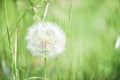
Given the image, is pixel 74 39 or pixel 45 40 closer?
pixel 45 40

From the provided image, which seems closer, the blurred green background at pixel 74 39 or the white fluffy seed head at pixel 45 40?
the white fluffy seed head at pixel 45 40

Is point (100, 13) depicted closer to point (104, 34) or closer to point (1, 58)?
point (104, 34)

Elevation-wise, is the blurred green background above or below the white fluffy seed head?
below

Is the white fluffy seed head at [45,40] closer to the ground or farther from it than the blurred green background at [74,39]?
farther from it

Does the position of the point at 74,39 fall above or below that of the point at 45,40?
below

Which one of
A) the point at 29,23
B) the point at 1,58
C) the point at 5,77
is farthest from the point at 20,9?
the point at 5,77

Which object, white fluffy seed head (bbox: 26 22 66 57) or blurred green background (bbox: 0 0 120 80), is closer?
white fluffy seed head (bbox: 26 22 66 57)
